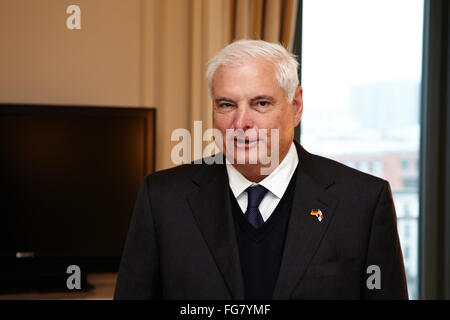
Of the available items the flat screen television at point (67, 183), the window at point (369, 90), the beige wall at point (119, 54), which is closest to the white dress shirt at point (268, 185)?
the flat screen television at point (67, 183)

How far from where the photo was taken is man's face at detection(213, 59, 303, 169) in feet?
3.85

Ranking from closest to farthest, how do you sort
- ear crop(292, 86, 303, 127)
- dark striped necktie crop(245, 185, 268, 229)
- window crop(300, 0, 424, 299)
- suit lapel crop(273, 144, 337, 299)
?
suit lapel crop(273, 144, 337, 299), dark striped necktie crop(245, 185, 268, 229), ear crop(292, 86, 303, 127), window crop(300, 0, 424, 299)

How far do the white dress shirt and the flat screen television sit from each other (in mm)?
1486

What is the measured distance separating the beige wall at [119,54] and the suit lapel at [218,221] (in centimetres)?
163

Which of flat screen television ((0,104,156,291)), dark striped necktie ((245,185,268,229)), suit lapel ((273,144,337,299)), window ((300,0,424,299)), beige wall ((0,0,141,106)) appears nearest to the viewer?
suit lapel ((273,144,337,299))

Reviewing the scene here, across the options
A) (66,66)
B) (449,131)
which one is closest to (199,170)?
(66,66)

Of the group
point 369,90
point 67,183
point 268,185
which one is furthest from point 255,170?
point 369,90

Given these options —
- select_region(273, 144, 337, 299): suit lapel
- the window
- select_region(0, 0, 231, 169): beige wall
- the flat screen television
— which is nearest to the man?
select_region(273, 144, 337, 299): suit lapel

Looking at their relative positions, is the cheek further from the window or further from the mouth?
the window

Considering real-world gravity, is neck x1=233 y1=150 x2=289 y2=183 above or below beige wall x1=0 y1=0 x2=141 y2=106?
below

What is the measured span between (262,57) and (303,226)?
1.37ft

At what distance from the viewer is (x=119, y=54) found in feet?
9.58

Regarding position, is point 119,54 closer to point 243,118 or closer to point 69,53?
point 69,53

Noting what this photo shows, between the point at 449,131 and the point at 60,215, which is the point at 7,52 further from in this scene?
the point at 449,131
